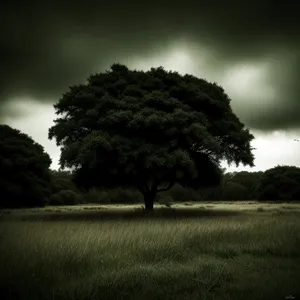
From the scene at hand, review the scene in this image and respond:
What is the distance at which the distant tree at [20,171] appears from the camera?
32.5 m

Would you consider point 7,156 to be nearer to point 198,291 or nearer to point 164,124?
point 164,124

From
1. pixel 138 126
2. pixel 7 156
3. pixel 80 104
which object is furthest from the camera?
pixel 7 156

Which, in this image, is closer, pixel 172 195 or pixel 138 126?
pixel 138 126

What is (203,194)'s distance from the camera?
61.8 m

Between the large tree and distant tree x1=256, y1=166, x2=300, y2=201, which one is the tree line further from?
distant tree x1=256, y1=166, x2=300, y2=201

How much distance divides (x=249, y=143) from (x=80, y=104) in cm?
1200

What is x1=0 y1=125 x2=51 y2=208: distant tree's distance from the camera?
3253 cm

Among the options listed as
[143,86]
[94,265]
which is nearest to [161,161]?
[143,86]

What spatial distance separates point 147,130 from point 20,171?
20906 millimetres

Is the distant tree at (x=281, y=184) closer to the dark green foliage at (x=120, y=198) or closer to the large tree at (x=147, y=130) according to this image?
the dark green foliage at (x=120, y=198)

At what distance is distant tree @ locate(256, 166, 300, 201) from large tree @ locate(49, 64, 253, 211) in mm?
28121

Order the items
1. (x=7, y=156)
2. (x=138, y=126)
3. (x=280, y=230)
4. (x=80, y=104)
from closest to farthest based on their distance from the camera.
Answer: (x=280, y=230), (x=138, y=126), (x=80, y=104), (x=7, y=156)

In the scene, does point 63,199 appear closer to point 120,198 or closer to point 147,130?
point 120,198

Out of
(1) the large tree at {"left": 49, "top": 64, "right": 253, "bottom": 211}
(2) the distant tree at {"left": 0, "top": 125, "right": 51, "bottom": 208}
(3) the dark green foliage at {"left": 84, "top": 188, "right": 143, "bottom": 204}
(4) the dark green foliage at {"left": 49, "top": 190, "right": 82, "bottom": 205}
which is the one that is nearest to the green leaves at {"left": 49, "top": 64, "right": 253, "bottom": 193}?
(1) the large tree at {"left": 49, "top": 64, "right": 253, "bottom": 211}
